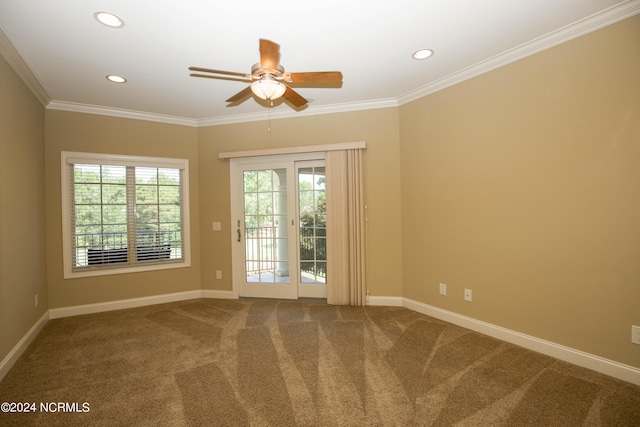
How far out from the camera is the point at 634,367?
7.25 feet

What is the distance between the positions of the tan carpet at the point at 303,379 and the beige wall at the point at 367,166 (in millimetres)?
882

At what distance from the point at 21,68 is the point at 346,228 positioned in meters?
3.83

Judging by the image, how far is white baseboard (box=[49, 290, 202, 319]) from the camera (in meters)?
3.83

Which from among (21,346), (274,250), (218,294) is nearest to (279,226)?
(274,250)

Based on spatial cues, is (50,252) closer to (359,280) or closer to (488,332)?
(359,280)

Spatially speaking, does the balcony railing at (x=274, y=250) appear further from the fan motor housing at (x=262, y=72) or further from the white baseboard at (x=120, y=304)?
the fan motor housing at (x=262, y=72)

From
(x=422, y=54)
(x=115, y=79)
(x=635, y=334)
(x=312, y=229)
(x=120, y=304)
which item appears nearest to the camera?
(x=635, y=334)

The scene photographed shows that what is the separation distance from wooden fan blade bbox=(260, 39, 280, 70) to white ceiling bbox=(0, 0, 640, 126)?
1.28 feet

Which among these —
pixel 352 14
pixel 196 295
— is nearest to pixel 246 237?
pixel 196 295

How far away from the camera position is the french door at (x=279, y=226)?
4.33 metres

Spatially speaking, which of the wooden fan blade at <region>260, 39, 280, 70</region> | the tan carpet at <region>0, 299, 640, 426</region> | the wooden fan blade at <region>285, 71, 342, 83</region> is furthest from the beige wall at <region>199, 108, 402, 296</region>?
the wooden fan blade at <region>260, 39, 280, 70</region>

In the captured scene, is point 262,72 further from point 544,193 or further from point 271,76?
point 544,193

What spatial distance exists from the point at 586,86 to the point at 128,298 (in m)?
5.67

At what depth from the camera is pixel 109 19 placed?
2.25 metres
